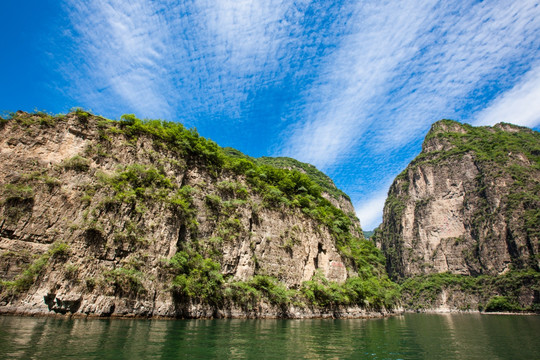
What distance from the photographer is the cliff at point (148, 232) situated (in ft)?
65.2

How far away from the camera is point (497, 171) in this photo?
122m

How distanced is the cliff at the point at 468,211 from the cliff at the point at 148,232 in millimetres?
94167

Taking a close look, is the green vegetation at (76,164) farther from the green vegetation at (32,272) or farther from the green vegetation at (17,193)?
the green vegetation at (32,272)

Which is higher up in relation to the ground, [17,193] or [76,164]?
[76,164]

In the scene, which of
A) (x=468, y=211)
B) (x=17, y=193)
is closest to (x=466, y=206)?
(x=468, y=211)

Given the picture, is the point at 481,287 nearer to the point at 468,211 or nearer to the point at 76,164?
the point at 468,211

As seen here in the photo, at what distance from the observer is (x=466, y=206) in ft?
428

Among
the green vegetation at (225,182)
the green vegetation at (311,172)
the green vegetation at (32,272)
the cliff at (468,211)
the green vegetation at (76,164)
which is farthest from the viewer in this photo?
the green vegetation at (311,172)

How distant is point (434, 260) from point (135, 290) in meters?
146

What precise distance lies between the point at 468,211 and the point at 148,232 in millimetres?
147250

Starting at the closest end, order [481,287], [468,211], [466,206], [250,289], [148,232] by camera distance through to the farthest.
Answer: [148,232], [250,289], [481,287], [468,211], [466,206]

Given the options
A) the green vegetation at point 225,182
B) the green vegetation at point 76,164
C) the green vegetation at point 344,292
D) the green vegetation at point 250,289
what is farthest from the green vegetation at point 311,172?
the green vegetation at point 76,164

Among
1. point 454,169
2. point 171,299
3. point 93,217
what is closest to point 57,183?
point 93,217

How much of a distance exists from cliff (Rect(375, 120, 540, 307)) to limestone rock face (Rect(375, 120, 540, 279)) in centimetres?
33
